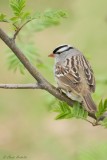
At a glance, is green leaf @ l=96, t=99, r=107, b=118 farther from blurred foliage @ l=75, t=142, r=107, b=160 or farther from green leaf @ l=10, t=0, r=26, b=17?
green leaf @ l=10, t=0, r=26, b=17

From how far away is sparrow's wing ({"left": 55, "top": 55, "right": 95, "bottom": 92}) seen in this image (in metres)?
5.47

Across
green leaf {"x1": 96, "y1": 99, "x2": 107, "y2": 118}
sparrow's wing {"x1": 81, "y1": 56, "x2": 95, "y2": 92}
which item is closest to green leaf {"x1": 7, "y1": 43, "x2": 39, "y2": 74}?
sparrow's wing {"x1": 81, "y1": 56, "x2": 95, "y2": 92}

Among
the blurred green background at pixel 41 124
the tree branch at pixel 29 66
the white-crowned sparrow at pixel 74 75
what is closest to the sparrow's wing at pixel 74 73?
the white-crowned sparrow at pixel 74 75

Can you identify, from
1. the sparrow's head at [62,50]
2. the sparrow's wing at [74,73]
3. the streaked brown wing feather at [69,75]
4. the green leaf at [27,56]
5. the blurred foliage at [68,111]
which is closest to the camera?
the blurred foliage at [68,111]

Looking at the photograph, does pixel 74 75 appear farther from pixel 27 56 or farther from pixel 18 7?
pixel 18 7

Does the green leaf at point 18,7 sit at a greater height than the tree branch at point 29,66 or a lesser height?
greater

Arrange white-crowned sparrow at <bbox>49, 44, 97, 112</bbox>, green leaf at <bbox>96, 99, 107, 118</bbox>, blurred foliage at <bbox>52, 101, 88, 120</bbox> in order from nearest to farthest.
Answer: blurred foliage at <bbox>52, 101, 88, 120</bbox>, green leaf at <bbox>96, 99, 107, 118</bbox>, white-crowned sparrow at <bbox>49, 44, 97, 112</bbox>

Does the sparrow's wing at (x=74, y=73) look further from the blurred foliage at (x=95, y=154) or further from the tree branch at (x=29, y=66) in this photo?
the blurred foliage at (x=95, y=154)

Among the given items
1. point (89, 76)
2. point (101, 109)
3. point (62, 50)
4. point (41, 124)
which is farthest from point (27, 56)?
point (41, 124)

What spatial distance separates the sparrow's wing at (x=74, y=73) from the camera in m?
5.47

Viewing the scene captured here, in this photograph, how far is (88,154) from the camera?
3.81 meters

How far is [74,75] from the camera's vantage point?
18.5 ft

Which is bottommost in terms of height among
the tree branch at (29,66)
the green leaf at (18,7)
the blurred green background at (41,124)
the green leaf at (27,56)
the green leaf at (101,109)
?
the blurred green background at (41,124)

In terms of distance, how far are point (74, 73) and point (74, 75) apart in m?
0.03
